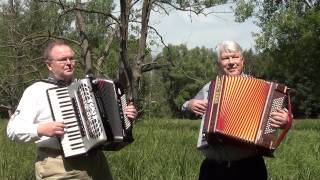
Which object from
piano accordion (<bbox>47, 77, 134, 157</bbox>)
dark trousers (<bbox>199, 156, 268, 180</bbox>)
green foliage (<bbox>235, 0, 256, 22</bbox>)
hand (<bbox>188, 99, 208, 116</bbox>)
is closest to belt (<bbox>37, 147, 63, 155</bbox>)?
piano accordion (<bbox>47, 77, 134, 157</bbox>)

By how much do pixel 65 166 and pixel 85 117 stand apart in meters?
0.40

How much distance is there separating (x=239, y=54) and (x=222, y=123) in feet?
1.74

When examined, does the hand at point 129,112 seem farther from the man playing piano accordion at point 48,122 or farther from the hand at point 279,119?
the hand at point 279,119

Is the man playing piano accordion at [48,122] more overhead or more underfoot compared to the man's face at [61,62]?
more underfoot

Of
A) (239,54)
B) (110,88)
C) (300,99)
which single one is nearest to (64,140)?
(110,88)

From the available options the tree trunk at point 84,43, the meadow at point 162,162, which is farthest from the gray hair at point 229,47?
the tree trunk at point 84,43

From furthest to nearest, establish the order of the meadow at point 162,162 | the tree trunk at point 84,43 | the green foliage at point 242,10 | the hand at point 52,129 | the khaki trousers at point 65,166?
the green foliage at point 242,10, the tree trunk at point 84,43, the meadow at point 162,162, the khaki trousers at point 65,166, the hand at point 52,129

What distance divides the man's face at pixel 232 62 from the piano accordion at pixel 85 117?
81cm

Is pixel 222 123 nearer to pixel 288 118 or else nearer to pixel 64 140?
pixel 288 118

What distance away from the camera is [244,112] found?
4.16m

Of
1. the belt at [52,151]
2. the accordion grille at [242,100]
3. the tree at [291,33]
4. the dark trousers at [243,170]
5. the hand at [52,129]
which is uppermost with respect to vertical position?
the accordion grille at [242,100]

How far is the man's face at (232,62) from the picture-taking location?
429cm

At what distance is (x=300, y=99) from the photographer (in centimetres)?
6569

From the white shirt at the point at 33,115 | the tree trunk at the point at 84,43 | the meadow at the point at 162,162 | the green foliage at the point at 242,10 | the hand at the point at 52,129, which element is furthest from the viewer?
the green foliage at the point at 242,10
